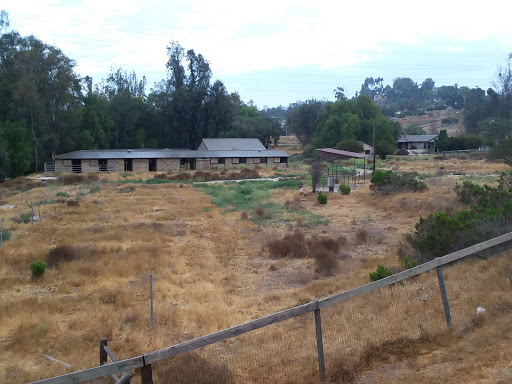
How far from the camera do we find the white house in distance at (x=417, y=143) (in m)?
95.9

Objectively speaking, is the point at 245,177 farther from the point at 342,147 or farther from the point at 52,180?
the point at 342,147

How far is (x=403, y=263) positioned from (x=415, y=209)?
12.0 metres

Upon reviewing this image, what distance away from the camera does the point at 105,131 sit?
78.8 m

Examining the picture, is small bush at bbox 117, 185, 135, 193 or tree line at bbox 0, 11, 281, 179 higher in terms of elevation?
tree line at bbox 0, 11, 281, 179

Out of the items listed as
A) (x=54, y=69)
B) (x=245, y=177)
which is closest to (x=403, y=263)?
(x=245, y=177)

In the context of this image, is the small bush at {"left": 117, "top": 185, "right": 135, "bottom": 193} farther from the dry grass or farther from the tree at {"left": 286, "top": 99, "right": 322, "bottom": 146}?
the tree at {"left": 286, "top": 99, "right": 322, "bottom": 146}

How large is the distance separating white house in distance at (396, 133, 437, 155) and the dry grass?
250ft

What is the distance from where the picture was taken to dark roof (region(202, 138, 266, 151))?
7275 cm

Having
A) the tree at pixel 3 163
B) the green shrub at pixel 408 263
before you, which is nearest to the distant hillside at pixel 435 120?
the tree at pixel 3 163

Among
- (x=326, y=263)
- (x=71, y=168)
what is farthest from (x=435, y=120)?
(x=326, y=263)

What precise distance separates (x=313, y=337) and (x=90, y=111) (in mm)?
71988

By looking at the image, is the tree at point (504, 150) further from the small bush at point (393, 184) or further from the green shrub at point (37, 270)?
the green shrub at point (37, 270)

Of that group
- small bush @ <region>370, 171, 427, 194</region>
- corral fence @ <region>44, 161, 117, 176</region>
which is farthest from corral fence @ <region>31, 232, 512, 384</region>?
corral fence @ <region>44, 161, 117, 176</region>

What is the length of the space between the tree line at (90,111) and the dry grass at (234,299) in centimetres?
3877
